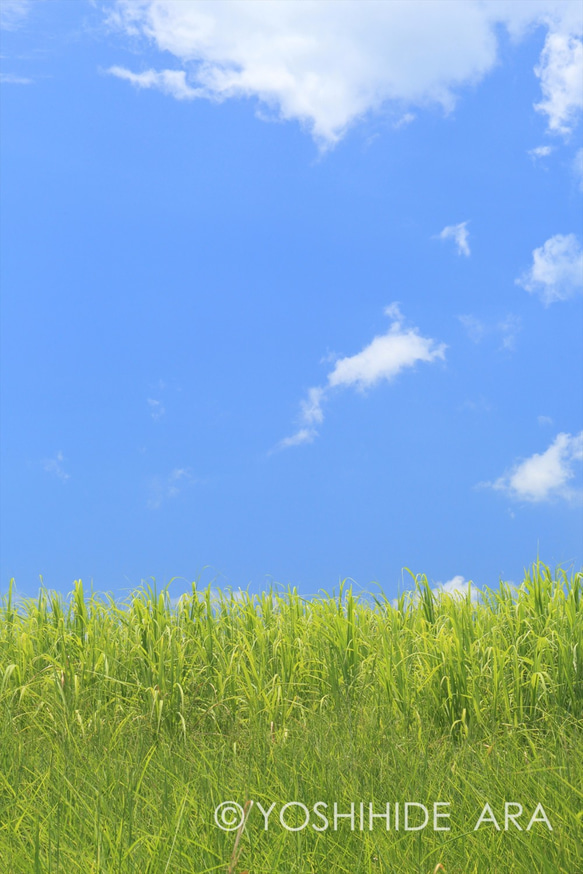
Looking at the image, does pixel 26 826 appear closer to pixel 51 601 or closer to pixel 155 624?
pixel 155 624

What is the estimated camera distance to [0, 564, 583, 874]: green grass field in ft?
8.98

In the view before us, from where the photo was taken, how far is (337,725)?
429 centimetres

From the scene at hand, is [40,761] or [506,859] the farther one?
[40,761]

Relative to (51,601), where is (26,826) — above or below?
below

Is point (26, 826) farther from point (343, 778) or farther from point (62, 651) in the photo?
point (62, 651)

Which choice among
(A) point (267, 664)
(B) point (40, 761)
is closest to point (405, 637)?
(A) point (267, 664)

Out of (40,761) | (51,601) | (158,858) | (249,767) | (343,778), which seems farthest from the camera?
(51,601)

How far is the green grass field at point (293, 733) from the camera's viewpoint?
2.74m

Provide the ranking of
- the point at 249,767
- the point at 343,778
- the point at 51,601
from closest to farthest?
Result: the point at 343,778 → the point at 249,767 → the point at 51,601

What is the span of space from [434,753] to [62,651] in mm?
2894

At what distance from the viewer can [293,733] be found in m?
4.33

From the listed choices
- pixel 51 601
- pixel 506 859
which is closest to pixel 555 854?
pixel 506 859

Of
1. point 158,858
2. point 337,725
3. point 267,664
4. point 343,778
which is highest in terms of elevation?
point 267,664

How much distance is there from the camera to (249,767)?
348cm
